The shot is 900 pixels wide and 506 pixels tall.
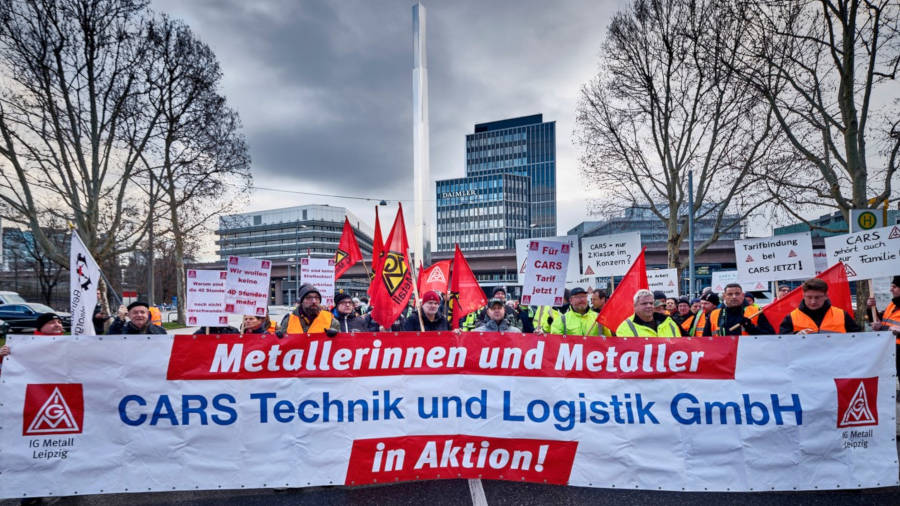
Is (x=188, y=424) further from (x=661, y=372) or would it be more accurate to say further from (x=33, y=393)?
(x=661, y=372)

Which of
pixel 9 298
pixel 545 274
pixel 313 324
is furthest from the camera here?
pixel 9 298

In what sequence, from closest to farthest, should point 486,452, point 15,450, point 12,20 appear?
point 15,450 < point 486,452 < point 12,20

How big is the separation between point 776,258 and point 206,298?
7.62 meters

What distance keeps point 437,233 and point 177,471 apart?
11119 centimetres

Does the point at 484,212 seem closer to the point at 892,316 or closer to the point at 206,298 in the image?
the point at 892,316

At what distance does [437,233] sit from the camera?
4508 inches

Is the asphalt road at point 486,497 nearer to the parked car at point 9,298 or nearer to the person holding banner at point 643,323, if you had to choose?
the person holding banner at point 643,323

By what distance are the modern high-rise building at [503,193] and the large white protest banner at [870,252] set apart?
101m

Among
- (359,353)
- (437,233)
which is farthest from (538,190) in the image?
(359,353)

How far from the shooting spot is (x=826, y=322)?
181 inches

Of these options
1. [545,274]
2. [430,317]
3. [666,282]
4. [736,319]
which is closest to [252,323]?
[430,317]

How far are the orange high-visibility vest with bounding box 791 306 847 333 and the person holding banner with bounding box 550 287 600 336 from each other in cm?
202

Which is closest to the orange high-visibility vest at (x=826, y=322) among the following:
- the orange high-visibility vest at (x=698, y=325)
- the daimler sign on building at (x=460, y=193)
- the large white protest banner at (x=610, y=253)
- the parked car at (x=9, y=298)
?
the large white protest banner at (x=610, y=253)

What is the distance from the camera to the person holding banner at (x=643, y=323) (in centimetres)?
467
